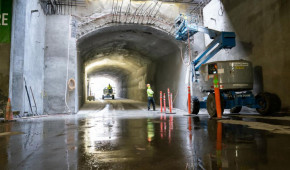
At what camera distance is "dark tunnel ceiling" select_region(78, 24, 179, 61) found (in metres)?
12.8

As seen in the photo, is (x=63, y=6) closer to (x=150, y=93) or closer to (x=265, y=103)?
(x=150, y=93)

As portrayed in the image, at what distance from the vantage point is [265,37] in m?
8.60

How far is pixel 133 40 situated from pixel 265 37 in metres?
9.54

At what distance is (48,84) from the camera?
11.3m

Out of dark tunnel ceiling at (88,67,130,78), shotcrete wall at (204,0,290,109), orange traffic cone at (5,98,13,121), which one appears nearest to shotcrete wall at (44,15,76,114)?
orange traffic cone at (5,98,13,121)

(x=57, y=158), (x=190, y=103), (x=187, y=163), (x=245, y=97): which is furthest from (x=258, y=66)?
(x=57, y=158)

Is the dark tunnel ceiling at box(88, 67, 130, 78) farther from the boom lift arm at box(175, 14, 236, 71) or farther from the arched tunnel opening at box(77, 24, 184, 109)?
the boom lift arm at box(175, 14, 236, 71)

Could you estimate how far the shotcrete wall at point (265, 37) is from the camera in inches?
301

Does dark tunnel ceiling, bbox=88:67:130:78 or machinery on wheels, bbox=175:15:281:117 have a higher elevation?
dark tunnel ceiling, bbox=88:67:130:78

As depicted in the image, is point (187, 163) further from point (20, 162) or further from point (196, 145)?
point (20, 162)

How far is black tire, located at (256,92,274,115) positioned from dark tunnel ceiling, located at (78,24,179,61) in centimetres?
692

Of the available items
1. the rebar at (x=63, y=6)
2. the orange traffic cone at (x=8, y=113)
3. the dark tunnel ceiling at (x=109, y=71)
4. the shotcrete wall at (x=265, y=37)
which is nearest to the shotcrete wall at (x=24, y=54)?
the orange traffic cone at (x=8, y=113)

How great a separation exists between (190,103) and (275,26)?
188 inches

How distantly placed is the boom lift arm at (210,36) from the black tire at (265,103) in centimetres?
240
